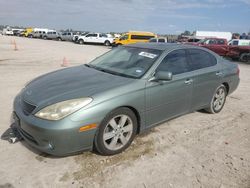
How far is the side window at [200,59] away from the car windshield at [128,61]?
834 millimetres

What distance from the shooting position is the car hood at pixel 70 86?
3.17 metres

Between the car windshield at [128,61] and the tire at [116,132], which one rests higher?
the car windshield at [128,61]

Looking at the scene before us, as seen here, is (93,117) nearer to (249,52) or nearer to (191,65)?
(191,65)

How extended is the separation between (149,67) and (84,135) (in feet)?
5.01

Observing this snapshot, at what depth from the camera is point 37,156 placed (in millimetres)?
3342

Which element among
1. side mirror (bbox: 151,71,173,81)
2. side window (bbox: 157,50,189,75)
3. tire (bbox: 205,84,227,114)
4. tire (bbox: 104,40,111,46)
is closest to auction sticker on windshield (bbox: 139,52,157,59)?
side window (bbox: 157,50,189,75)

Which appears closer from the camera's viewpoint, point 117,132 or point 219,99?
point 117,132

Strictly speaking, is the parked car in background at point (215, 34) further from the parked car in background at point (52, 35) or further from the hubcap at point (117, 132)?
the hubcap at point (117, 132)

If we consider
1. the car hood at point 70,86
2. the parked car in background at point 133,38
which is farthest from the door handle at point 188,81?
the parked car in background at point 133,38

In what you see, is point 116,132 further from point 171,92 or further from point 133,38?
point 133,38

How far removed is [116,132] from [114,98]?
53 centimetres

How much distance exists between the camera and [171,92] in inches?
157

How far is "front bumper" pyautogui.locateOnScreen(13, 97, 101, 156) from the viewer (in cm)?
290

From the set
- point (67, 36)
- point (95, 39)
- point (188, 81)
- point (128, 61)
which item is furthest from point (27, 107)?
point (67, 36)
